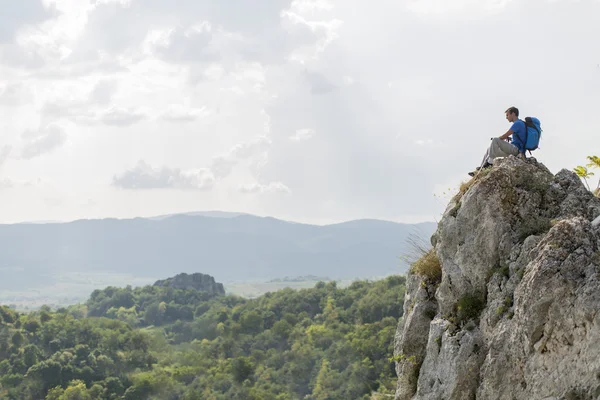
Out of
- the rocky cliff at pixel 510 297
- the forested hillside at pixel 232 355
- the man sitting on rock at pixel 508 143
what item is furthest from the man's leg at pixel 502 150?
the forested hillside at pixel 232 355

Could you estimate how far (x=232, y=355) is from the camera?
111312 millimetres

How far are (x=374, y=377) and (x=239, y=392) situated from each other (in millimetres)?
17369

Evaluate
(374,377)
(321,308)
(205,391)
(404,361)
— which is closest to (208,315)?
(321,308)

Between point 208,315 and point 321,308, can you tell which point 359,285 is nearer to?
point 321,308

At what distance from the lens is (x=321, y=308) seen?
130 meters

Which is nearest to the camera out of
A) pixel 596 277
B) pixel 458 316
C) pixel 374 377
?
pixel 596 277

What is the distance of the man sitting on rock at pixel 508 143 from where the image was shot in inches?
525

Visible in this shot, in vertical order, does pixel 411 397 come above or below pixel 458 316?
below

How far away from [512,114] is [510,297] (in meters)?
4.51

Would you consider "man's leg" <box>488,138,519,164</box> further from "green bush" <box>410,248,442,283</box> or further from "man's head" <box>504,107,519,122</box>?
"green bush" <box>410,248,442,283</box>

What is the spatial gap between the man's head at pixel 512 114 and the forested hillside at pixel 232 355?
60.3m

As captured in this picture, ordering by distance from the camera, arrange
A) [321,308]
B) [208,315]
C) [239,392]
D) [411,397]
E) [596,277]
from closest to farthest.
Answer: [596,277] → [411,397] → [239,392] → [321,308] → [208,315]

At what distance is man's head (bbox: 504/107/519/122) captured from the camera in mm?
13984

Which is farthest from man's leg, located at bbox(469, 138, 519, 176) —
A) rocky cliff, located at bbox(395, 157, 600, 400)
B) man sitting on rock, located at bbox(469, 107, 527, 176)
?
rocky cliff, located at bbox(395, 157, 600, 400)
